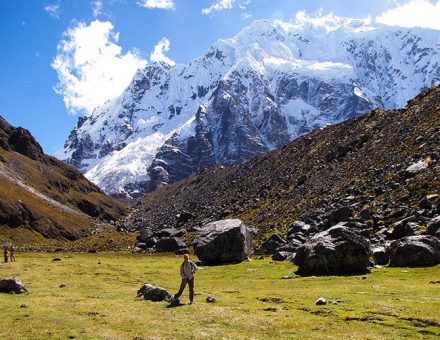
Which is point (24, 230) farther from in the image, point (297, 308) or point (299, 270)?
point (297, 308)

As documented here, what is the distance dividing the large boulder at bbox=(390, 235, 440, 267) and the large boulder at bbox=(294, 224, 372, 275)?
10.3ft

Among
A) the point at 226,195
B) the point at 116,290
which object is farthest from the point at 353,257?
the point at 226,195

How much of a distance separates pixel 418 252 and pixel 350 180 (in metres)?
54.0

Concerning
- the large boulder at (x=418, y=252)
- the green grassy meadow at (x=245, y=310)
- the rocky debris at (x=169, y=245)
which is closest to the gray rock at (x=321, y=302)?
the green grassy meadow at (x=245, y=310)

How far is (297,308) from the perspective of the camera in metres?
30.4

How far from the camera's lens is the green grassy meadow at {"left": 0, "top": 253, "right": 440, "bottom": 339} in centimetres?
2462

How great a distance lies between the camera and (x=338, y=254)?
1863 inches

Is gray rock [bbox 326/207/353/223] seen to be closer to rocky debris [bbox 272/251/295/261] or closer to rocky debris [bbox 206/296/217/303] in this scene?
rocky debris [bbox 272/251/295/261]

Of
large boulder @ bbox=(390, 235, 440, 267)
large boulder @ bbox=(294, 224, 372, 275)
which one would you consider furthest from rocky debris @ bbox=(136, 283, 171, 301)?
large boulder @ bbox=(390, 235, 440, 267)

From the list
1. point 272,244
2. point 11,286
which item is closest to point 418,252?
point 272,244

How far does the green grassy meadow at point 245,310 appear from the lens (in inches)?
969

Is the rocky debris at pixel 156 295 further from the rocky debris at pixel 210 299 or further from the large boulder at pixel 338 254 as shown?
the large boulder at pixel 338 254

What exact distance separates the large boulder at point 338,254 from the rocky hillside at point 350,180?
1211 cm

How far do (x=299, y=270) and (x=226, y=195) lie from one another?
114797 millimetres
